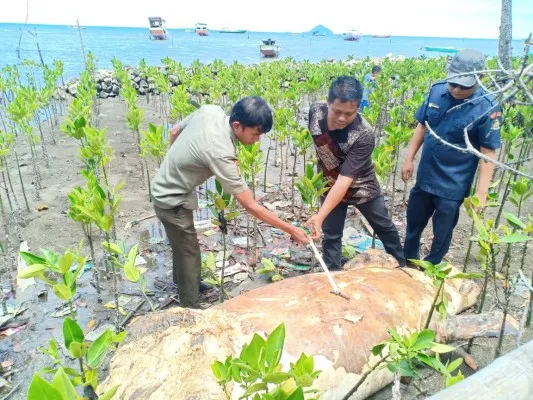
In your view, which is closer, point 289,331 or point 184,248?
point 289,331

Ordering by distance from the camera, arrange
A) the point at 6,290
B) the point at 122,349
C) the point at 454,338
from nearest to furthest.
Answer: the point at 122,349
the point at 454,338
the point at 6,290

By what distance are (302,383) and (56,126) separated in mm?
10908

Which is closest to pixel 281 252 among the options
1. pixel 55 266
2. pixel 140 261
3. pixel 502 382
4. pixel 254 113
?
pixel 140 261

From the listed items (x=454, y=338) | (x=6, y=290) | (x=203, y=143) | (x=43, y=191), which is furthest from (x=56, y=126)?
(x=454, y=338)

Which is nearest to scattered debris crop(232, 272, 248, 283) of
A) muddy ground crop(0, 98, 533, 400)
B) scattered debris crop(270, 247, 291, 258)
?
muddy ground crop(0, 98, 533, 400)

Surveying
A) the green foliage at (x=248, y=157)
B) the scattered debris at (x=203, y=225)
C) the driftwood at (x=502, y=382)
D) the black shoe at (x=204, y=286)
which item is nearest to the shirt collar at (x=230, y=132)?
the green foliage at (x=248, y=157)

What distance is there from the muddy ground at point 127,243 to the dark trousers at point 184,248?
13.2 inches

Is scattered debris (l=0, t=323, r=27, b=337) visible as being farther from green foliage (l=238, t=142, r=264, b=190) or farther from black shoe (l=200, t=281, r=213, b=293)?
green foliage (l=238, t=142, r=264, b=190)

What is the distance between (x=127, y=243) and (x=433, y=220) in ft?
10.5

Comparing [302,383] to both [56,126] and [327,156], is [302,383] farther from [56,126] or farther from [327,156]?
[56,126]

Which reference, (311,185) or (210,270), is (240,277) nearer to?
(210,270)

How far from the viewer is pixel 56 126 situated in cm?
1047

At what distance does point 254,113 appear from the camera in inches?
107

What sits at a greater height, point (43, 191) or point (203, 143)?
point (203, 143)
